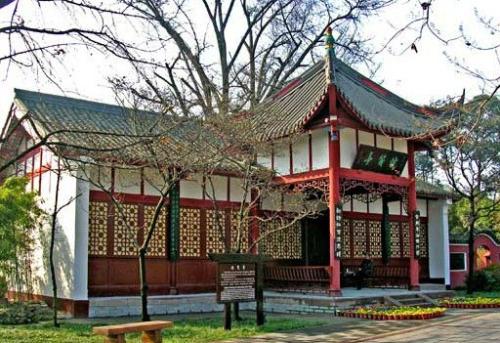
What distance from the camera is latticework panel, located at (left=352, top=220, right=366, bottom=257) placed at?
19141 millimetres

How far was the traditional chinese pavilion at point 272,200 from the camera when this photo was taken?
45.0 feet

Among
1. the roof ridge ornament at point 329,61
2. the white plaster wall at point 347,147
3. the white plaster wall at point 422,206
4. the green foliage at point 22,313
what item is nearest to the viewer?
the green foliage at point 22,313

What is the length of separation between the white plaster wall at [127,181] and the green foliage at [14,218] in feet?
6.18

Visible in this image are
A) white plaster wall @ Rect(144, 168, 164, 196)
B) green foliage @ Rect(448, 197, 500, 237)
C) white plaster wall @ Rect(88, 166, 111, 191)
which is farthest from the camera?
green foliage @ Rect(448, 197, 500, 237)

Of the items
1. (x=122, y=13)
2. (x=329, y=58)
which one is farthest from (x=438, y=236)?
(x=122, y=13)

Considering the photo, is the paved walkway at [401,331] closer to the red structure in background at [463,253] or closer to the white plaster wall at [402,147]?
the white plaster wall at [402,147]

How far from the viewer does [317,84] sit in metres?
17.3

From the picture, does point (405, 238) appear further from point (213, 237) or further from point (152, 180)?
point (152, 180)

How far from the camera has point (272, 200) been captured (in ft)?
56.2

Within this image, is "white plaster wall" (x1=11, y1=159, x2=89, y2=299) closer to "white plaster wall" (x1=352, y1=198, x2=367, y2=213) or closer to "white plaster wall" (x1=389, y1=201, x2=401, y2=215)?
"white plaster wall" (x1=352, y1=198, x2=367, y2=213)

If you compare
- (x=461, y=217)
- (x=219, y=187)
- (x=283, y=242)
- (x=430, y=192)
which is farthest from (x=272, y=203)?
(x=461, y=217)

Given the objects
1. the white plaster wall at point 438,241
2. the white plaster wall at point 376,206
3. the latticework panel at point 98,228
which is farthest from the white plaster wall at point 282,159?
the white plaster wall at point 438,241

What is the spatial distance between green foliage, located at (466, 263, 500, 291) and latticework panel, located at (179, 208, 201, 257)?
9.31 meters

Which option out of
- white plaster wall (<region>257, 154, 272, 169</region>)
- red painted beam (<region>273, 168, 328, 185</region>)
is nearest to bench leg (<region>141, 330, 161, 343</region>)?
red painted beam (<region>273, 168, 328, 185</region>)
